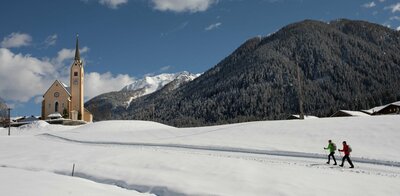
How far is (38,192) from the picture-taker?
47.1 ft

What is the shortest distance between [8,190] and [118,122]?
54957 millimetres

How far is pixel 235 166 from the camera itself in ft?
69.1

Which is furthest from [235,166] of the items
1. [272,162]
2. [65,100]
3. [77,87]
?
[77,87]

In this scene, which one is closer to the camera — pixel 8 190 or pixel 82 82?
pixel 8 190

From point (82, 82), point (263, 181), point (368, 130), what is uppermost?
point (82, 82)

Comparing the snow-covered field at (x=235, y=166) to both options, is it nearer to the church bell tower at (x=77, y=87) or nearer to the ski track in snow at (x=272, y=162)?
the ski track in snow at (x=272, y=162)

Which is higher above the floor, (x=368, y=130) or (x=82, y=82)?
(x=82, y=82)

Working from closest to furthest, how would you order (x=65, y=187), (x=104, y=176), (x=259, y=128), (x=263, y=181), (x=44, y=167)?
(x=65, y=187), (x=263, y=181), (x=104, y=176), (x=44, y=167), (x=259, y=128)

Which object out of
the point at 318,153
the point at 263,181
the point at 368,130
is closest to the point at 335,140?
the point at 368,130

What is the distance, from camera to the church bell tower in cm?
10431

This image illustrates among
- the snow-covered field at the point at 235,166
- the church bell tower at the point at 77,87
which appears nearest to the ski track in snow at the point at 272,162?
the snow-covered field at the point at 235,166

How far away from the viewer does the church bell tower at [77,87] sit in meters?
104

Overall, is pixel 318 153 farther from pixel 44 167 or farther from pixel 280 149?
pixel 44 167

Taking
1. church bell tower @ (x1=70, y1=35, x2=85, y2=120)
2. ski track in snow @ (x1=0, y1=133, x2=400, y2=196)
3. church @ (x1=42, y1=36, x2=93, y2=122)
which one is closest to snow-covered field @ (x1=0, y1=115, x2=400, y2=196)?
ski track in snow @ (x1=0, y1=133, x2=400, y2=196)
